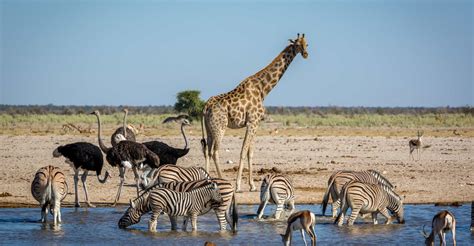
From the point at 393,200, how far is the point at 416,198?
11.1 feet

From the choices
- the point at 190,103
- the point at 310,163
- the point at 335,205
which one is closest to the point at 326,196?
the point at 335,205

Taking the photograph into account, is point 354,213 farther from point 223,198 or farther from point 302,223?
point 302,223

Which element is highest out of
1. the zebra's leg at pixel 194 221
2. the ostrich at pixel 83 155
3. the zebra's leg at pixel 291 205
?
the ostrich at pixel 83 155

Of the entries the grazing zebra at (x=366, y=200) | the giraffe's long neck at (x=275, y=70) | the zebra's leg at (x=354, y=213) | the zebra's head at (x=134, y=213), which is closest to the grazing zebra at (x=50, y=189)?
the zebra's head at (x=134, y=213)

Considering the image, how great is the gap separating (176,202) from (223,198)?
0.67 meters

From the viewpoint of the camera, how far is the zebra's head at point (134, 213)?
521 inches

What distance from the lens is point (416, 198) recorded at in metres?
17.4

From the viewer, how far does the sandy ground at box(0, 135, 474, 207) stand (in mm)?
17734

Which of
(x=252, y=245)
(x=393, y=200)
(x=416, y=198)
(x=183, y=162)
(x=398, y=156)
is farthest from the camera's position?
(x=398, y=156)

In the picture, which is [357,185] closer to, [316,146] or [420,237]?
[420,237]

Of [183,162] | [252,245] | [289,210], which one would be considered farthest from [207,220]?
[183,162]

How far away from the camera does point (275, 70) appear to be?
18766 millimetres

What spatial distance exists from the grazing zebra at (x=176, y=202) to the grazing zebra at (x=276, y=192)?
4.60 feet

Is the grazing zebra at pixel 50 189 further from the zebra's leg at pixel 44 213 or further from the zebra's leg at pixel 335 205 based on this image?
the zebra's leg at pixel 335 205
